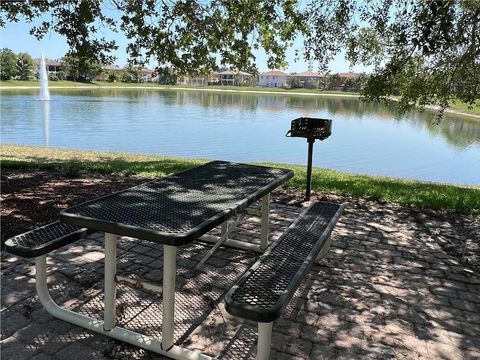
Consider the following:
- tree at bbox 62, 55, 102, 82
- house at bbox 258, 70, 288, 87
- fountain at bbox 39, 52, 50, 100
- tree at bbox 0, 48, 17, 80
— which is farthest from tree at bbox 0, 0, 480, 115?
house at bbox 258, 70, 288, 87

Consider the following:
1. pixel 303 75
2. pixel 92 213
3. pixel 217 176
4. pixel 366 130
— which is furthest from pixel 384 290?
pixel 303 75

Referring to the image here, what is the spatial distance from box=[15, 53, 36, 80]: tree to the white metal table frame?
90.1m

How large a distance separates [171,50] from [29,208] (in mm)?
3736

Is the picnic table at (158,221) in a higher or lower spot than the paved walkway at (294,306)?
higher

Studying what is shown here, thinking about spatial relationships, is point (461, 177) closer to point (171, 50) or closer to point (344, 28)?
point (344, 28)

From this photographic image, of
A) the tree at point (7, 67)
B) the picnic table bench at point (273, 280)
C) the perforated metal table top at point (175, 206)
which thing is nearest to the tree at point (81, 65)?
the perforated metal table top at point (175, 206)

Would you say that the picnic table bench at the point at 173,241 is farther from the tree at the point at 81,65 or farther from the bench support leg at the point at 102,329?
the tree at the point at 81,65

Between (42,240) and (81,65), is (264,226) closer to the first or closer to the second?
(42,240)

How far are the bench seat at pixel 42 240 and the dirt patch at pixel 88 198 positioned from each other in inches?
58.9

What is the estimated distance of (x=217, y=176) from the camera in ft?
12.4

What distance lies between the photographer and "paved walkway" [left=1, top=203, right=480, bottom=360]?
2652mm

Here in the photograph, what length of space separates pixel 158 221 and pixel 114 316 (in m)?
0.75

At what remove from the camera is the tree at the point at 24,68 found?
81.4m

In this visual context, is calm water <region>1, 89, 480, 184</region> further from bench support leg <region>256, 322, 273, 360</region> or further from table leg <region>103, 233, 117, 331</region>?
bench support leg <region>256, 322, 273, 360</region>
